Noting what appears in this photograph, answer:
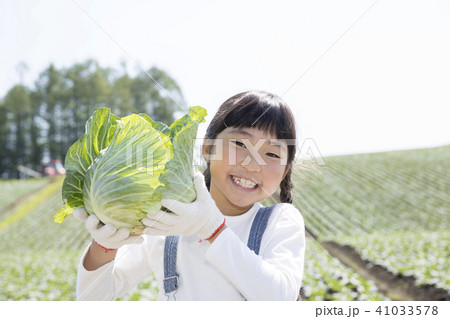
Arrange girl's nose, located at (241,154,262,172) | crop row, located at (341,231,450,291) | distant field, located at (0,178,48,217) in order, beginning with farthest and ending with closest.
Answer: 1. distant field, located at (0,178,48,217)
2. crop row, located at (341,231,450,291)
3. girl's nose, located at (241,154,262,172)

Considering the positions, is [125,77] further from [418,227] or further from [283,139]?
[283,139]

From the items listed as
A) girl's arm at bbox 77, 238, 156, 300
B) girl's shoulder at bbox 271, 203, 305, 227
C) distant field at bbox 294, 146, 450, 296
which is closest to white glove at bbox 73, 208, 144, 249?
girl's arm at bbox 77, 238, 156, 300

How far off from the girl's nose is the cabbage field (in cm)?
35

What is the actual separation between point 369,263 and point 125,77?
13.4 metres

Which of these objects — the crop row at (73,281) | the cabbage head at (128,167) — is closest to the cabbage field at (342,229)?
the crop row at (73,281)

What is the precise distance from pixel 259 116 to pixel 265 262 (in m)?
0.57

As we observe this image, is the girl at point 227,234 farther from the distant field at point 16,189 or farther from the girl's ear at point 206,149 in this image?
the distant field at point 16,189

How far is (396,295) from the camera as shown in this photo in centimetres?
502

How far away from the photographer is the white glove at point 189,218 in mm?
1244

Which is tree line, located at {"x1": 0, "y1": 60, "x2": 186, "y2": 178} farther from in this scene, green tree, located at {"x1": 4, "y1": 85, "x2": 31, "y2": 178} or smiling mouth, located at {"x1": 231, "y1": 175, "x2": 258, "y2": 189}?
smiling mouth, located at {"x1": 231, "y1": 175, "x2": 258, "y2": 189}

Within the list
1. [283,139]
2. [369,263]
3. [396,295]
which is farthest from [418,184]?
[283,139]

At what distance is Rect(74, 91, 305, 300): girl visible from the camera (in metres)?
1.28
